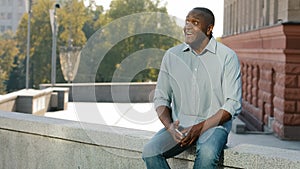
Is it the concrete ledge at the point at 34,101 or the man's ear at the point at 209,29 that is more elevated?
the man's ear at the point at 209,29

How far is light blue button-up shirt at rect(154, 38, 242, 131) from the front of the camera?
4.22m

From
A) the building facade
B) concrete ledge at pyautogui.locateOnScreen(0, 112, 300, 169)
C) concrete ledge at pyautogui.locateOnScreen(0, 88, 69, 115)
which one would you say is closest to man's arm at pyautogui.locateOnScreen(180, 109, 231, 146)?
concrete ledge at pyautogui.locateOnScreen(0, 112, 300, 169)

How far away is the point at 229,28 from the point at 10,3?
356 feet

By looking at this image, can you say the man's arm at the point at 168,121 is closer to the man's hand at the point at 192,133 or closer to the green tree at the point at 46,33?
the man's hand at the point at 192,133

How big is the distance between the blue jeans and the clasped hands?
Result: 0.05 m

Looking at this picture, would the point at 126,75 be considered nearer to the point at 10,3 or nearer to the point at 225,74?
the point at 225,74

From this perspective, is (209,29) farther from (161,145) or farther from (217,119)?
(161,145)

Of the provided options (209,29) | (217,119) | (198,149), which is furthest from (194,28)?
(198,149)

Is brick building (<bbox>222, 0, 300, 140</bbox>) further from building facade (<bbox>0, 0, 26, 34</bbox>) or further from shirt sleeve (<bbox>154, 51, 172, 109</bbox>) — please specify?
building facade (<bbox>0, 0, 26, 34</bbox>)

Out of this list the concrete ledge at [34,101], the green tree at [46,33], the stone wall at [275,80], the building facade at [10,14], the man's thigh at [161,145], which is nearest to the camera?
the man's thigh at [161,145]

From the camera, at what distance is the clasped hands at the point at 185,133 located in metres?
4.27

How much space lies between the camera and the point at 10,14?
136 metres

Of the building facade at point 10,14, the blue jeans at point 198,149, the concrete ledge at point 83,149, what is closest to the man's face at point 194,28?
the blue jeans at point 198,149

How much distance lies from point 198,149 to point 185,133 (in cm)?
17
